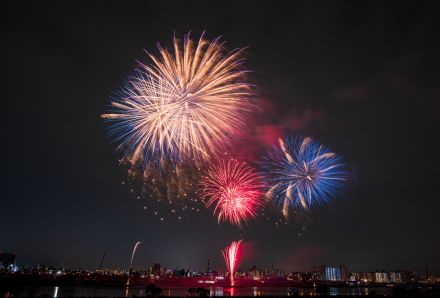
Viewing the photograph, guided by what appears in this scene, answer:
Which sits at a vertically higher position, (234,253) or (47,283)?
(234,253)

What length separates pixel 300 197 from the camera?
169ft

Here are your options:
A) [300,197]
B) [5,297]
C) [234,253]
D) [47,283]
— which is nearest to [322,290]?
[234,253]

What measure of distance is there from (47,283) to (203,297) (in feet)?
432

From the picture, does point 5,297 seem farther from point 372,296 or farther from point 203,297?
point 372,296

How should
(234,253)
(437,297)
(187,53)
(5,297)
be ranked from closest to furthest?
(187,53) → (5,297) → (437,297) → (234,253)

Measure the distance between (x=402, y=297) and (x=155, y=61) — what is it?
74952 millimetres

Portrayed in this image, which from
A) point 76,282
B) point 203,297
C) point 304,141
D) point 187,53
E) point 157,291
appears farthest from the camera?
point 76,282

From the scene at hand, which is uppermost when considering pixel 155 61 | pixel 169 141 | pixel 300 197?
pixel 155 61

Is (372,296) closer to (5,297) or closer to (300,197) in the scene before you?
(300,197)

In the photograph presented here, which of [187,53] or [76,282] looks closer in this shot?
[187,53]

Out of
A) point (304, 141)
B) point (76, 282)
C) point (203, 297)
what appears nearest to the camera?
point (304, 141)

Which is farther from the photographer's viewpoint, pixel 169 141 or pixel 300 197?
pixel 300 197

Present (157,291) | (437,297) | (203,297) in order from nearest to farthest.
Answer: (203,297)
(437,297)
(157,291)

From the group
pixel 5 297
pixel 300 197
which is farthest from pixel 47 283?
pixel 300 197
